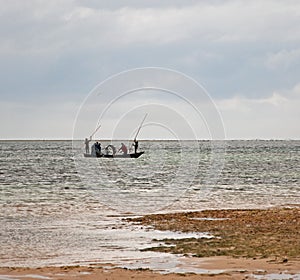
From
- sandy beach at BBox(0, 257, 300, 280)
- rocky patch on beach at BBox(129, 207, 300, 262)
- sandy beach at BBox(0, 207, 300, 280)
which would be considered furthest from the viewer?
rocky patch on beach at BBox(129, 207, 300, 262)

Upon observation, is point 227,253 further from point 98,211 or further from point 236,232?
point 98,211

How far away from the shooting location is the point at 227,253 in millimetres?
19359

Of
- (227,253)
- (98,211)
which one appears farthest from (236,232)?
(98,211)

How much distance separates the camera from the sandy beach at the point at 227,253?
54.5ft

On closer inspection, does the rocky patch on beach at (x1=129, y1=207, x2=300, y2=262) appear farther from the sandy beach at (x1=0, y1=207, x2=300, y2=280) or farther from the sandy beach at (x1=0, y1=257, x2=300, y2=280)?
the sandy beach at (x1=0, y1=257, x2=300, y2=280)

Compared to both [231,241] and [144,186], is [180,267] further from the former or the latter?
[144,186]

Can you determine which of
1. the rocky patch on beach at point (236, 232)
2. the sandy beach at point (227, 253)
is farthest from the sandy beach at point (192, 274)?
the rocky patch on beach at point (236, 232)

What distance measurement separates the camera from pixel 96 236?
81.8 ft

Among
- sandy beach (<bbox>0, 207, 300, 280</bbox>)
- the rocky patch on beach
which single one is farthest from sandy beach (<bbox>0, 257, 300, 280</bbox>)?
the rocky patch on beach

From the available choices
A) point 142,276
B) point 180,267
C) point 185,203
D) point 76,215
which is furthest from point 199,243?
point 185,203

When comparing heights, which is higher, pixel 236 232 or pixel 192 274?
pixel 236 232

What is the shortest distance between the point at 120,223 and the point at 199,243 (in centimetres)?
803

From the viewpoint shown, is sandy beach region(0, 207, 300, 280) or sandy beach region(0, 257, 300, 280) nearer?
sandy beach region(0, 257, 300, 280)

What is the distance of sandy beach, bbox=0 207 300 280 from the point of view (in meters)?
16.6
